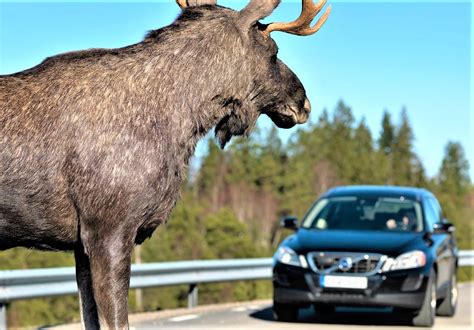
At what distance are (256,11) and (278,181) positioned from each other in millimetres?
126838

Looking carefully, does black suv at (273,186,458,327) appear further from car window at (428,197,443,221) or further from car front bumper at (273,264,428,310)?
car window at (428,197,443,221)

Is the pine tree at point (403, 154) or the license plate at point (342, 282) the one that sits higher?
the pine tree at point (403, 154)

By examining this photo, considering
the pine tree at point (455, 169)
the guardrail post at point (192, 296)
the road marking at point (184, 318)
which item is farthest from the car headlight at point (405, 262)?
the pine tree at point (455, 169)

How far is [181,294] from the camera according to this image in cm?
7700

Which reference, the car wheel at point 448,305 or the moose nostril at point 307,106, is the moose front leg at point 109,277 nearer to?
the moose nostril at point 307,106

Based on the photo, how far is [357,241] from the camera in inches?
534

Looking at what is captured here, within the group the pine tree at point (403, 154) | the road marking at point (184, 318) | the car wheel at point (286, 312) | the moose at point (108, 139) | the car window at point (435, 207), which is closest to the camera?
the moose at point (108, 139)

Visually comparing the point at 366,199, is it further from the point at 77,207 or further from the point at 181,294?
the point at 181,294

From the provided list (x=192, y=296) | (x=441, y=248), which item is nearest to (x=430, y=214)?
(x=441, y=248)

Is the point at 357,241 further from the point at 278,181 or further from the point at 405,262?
the point at 278,181

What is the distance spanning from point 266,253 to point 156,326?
83930 mm

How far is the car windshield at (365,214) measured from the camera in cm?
1431

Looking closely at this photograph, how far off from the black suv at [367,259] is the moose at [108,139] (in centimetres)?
588

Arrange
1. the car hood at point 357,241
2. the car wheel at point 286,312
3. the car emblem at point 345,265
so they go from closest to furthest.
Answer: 1. the car emblem at point 345,265
2. the car hood at point 357,241
3. the car wheel at point 286,312
